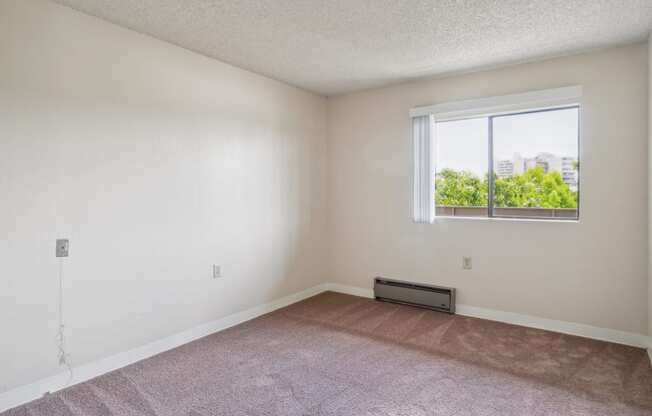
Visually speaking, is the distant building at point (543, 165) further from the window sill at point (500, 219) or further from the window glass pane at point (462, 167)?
the window sill at point (500, 219)

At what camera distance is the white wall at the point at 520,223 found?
10.2 ft

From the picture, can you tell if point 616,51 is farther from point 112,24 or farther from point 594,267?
point 112,24

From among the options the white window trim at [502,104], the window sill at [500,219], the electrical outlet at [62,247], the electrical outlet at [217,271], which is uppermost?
the white window trim at [502,104]

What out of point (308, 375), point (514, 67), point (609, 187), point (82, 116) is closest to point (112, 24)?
point (82, 116)

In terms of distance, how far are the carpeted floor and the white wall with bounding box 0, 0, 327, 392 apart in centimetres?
38

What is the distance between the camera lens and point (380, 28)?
9.14 ft

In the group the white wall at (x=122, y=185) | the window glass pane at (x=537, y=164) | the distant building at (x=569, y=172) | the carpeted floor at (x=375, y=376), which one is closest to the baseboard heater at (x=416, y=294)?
the carpeted floor at (x=375, y=376)

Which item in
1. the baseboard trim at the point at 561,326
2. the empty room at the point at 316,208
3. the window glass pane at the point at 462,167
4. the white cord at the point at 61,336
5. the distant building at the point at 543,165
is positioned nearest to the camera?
the empty room at the point at 316,208

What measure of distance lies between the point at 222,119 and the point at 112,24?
1085 mm

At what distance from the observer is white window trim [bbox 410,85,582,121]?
130 inches

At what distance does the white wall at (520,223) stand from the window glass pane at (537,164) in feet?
0.48

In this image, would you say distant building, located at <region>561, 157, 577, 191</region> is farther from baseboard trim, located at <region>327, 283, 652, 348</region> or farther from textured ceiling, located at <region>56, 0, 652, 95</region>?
baseboard trim, located at <region>327, 283, 652, 348</region>

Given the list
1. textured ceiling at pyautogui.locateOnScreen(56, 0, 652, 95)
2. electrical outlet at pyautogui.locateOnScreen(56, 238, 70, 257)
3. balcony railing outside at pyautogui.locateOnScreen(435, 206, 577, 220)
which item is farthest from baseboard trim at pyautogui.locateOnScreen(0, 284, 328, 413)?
textured ceiling at pyautogui.locateOnScreen(56, 0, 652, 95)

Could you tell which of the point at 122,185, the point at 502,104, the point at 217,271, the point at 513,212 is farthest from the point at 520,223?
the point at 122,185
